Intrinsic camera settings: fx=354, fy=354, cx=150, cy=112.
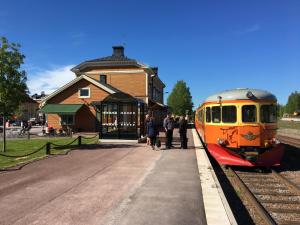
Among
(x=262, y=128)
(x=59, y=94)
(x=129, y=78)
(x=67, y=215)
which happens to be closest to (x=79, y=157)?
(x=262, y=128)

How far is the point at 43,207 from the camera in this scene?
6.63 metres

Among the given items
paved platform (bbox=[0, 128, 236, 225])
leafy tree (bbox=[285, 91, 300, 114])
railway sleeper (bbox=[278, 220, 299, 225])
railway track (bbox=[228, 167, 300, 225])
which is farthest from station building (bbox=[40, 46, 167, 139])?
leafy tree (bbox=[285, 91, 300, 114])

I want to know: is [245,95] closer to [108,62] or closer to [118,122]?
[118,122]

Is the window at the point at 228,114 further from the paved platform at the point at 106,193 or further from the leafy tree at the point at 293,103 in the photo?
the leafy tree at the point at 293,103

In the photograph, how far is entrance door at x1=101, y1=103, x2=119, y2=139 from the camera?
21.3 m

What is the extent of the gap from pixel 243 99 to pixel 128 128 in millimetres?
9884

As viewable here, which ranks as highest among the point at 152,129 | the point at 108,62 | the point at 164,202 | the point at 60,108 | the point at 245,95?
the point at 108,62

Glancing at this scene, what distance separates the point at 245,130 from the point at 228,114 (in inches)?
37.9

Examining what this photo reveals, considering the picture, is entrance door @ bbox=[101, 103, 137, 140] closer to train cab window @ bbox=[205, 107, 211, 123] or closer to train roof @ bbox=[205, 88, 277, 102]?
train cab window @ bbox=[205, 107, 211, 123]

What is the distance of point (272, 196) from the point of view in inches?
364

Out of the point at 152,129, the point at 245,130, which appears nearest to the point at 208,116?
the point at 245,130

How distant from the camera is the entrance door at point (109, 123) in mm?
21328

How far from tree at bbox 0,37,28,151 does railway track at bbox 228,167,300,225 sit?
10661 mm

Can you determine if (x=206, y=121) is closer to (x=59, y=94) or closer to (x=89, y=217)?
(x=89, y=217)
